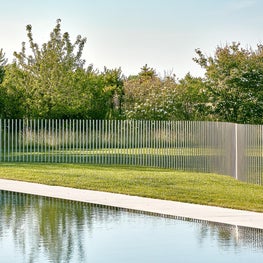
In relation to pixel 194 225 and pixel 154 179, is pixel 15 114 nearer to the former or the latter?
pixel 154 179

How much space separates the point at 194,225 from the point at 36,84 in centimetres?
3675

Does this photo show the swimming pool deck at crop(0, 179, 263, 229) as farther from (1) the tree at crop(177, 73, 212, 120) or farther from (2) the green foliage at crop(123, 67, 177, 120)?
(2) the green foliage at crop(123, 67, 177, 120)

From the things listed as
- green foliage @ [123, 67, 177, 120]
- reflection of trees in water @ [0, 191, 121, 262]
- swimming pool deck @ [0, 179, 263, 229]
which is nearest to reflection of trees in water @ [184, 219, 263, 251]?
swimming pool deck @ [0, 179, 263, 229]

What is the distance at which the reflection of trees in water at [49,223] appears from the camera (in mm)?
10688

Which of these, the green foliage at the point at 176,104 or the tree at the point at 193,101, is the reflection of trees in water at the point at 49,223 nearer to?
the tree at the point at 193,101

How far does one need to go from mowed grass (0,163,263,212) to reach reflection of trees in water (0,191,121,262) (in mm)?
2399

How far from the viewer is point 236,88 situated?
1699 inches

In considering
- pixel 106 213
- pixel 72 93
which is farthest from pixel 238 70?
pixel 106 213

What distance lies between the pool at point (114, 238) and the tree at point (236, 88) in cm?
2796

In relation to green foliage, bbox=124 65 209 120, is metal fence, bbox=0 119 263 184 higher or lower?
lower

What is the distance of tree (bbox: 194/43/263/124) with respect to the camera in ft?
140

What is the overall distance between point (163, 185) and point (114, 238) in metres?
8.65

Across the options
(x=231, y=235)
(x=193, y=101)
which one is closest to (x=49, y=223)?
(x=231, y=235)

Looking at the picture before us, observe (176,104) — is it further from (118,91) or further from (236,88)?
(118,91)
